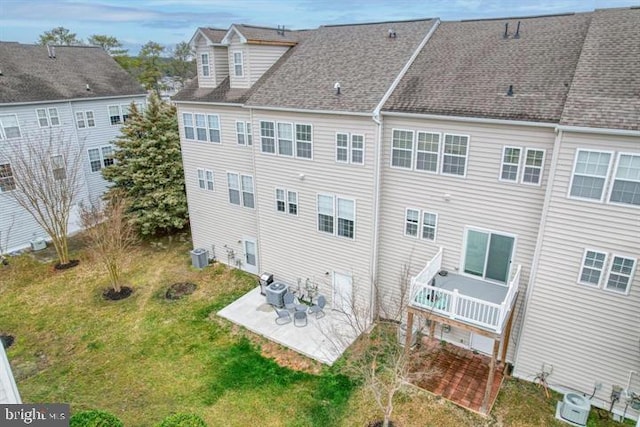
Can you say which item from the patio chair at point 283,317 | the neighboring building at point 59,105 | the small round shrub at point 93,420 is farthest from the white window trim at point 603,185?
the neighboring building at point 59,105

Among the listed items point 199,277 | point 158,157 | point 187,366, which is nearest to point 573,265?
point 187,366

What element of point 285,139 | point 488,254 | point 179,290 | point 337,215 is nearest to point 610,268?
point 488,254

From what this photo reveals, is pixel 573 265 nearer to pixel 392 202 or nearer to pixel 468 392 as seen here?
pixel 468 392

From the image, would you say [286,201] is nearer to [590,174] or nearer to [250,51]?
[250,51]

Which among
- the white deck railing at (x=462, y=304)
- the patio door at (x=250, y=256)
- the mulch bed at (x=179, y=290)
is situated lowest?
the mulch bed at (x=179, y=290)

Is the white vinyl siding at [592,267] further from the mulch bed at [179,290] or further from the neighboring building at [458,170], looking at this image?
the mulch bed at [179,290]
